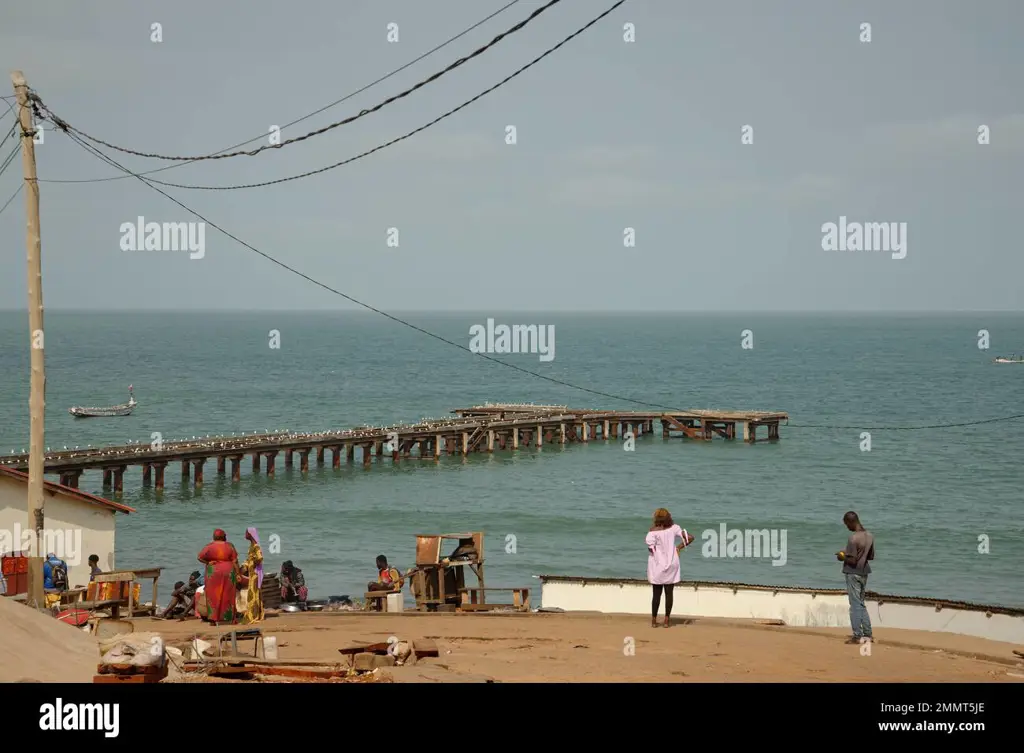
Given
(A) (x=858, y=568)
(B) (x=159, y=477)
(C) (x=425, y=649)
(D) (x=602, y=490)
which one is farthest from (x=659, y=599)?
(D) (x=602, y=490)

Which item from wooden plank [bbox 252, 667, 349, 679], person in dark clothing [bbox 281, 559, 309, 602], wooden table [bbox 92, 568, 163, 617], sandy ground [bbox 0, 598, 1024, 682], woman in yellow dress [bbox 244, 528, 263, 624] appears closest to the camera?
wooden plank [bbox 252, 667, 349, 679]

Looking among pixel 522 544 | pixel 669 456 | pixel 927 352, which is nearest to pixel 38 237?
pixel 522 544

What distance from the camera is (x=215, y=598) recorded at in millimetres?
15508

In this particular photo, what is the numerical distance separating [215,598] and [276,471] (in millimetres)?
44930

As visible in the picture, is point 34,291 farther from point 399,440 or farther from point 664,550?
point 399,440

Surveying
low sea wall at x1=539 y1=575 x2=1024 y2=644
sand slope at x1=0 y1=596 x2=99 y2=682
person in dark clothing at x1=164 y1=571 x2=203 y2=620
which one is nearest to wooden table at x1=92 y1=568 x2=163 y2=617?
person in dark clothing at x1=164 y1=571 x2=203 y2=620

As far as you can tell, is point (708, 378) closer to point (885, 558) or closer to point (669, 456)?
point (669, 456)

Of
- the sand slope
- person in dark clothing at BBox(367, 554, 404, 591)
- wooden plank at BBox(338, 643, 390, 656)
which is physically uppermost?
the sand slope

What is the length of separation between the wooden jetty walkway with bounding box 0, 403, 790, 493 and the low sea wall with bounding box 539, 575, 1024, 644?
27.9 meters

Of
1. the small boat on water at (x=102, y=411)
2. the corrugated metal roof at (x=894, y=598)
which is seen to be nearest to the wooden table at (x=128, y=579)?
the corrugated metal roof at (x=894, y=598)

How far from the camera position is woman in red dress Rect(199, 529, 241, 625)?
15.4 metres

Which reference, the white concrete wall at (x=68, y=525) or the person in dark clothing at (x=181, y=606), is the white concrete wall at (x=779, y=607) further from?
the white concrete wall at (x=68, y=525)

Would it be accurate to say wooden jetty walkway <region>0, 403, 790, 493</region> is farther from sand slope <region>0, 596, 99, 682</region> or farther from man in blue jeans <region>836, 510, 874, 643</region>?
man in blue jeans <region>836, 510, 874, 643</region>
